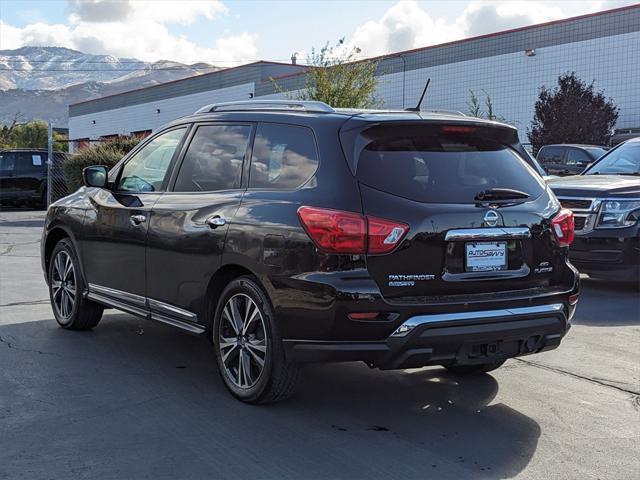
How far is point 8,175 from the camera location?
2327 centimetres

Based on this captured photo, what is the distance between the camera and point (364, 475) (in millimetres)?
3777

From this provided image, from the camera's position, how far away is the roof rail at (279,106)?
4.93 m

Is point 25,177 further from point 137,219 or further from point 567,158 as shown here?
point 137,219

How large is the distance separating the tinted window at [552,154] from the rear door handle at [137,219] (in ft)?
46.3

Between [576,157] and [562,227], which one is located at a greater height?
[576,157]

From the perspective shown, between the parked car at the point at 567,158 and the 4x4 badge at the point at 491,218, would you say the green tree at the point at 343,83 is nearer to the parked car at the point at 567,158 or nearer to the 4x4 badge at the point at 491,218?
the parked car at the point at 567,158

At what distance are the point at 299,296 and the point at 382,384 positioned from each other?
1.38m

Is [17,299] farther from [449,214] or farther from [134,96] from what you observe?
[134,96]

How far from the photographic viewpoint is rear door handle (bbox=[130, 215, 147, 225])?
224 inches

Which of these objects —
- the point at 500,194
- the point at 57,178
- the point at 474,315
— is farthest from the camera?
the point at 57,178

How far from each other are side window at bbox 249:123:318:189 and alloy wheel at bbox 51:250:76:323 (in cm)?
251

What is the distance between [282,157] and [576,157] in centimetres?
1433

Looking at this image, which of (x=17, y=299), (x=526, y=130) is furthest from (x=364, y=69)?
(x=17, y=299)

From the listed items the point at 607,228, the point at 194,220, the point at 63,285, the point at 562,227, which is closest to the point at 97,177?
the point at 63,285
